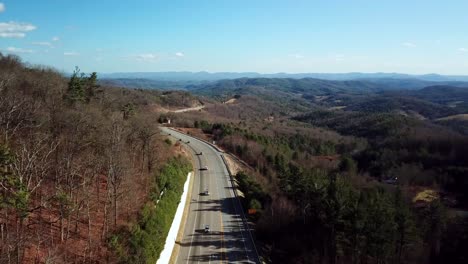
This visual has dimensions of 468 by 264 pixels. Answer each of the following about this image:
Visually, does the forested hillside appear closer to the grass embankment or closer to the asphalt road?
the grass embankment

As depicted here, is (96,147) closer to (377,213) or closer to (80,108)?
(80,108)

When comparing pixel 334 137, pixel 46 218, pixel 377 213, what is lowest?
pixel 334 137

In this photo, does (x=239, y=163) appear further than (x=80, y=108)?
Yes

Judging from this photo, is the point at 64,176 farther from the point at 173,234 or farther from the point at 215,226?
the point at 215,226

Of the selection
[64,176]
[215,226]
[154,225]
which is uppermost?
[64,176]

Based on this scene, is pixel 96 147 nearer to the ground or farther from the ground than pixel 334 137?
farther from the ground

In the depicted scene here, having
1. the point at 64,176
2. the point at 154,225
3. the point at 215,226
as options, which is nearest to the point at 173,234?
the point at 215,226

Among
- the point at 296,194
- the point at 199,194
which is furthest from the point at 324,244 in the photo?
the point at 199,194
